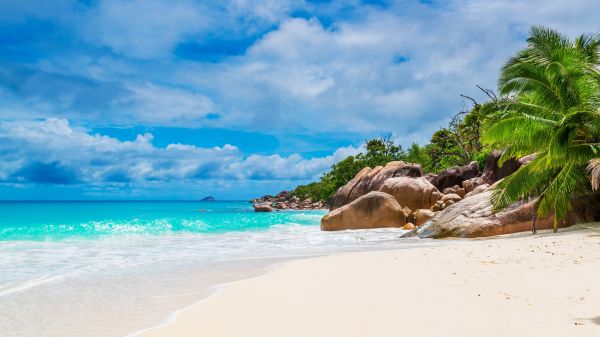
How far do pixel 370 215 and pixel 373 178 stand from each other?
14998mm

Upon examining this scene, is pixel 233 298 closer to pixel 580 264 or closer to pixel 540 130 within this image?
pixel 580 264

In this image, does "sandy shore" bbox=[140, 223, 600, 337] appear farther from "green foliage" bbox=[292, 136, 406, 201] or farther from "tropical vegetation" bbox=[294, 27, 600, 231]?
"green foliage" bbox=[292, 136, 406, 201]

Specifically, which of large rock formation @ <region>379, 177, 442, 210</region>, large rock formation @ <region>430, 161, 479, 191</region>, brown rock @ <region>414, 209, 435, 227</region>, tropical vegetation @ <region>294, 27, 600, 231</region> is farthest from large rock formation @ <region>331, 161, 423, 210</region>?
tropical vegetation @ <region>294, 27, 600, 231</region>

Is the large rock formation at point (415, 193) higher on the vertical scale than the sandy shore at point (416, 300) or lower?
higher

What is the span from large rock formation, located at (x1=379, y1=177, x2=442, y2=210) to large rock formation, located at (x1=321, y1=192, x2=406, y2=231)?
412cm

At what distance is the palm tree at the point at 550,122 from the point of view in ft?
40.7

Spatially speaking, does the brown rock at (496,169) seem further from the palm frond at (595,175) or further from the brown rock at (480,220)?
the palm frond at (595,175)

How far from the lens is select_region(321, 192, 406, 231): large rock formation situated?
21516mm

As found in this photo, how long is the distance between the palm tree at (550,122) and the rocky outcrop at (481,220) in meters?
0.52

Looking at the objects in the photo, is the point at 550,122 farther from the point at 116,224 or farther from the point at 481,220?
the point at 116,224

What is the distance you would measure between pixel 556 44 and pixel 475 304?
12.4 metres

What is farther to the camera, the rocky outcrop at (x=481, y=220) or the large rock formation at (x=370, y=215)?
the large rock formation at (x=370, y=215)

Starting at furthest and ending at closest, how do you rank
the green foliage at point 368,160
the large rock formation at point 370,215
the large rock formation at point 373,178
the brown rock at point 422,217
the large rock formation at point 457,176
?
the green foliage at point 368,160 < the large rock formation at point 373,178 < the large rock formation at point 457,176 < the large rock formation at point 370,215 < the brown rock at point 422,217

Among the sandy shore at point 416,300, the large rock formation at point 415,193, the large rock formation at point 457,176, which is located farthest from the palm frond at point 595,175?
the large rock formation at point 457,176
